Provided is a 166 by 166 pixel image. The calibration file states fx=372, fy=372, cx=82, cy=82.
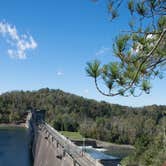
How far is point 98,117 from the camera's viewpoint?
93562 mm

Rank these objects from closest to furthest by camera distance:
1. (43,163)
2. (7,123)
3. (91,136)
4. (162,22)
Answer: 1. (162,22)
2. (43,163)
3. (91,136)
4. (7,123)

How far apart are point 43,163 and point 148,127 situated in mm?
44563

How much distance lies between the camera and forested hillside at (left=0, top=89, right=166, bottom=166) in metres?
35.2

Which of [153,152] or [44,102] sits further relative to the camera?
[44,102]

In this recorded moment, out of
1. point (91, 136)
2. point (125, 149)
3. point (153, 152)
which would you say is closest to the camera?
point (153, 152)

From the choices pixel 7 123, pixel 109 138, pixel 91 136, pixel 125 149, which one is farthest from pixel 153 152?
pixel 7 123

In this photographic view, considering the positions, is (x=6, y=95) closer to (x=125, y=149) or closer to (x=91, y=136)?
(x=91, y=136)

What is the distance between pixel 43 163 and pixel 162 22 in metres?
29.1

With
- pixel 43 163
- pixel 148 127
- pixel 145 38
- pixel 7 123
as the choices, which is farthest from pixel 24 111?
pixel 145 38

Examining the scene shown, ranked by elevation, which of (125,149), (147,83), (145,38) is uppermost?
(145,38)

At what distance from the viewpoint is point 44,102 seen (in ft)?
399

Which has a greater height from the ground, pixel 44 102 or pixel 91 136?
pixel 44 102

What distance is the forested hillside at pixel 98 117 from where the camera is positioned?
3519 centimetres

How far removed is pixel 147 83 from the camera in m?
4.64
